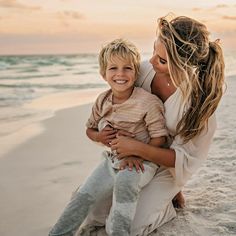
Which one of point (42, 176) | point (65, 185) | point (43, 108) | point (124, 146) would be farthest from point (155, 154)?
point (43, 108)

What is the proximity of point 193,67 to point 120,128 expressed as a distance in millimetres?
626

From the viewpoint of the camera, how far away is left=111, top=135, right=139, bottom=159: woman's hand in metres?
2.89

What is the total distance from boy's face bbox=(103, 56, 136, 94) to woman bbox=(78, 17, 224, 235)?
0.16 metres

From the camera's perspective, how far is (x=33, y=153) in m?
4.88

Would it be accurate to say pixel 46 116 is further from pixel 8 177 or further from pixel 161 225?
pixel 161 225

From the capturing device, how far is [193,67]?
2.83 meters

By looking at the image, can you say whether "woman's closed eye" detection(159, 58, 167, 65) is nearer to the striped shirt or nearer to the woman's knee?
the striped shirt

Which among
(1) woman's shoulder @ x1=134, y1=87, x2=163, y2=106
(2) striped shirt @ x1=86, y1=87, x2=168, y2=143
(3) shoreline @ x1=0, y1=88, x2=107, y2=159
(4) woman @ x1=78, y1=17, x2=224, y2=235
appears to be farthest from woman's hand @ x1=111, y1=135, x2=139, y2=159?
(3) shoreline @ x1=0, y1=88, x2=107, y2=159

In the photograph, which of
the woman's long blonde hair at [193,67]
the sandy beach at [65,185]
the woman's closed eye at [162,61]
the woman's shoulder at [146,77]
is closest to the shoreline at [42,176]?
the sandy beach at [65,185]

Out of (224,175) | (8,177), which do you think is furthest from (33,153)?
(224,175)

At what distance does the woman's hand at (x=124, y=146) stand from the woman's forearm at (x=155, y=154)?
24 mm

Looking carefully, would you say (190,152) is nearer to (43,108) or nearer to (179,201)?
(179,201)

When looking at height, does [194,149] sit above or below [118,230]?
above

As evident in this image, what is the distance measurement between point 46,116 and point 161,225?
4420mm
